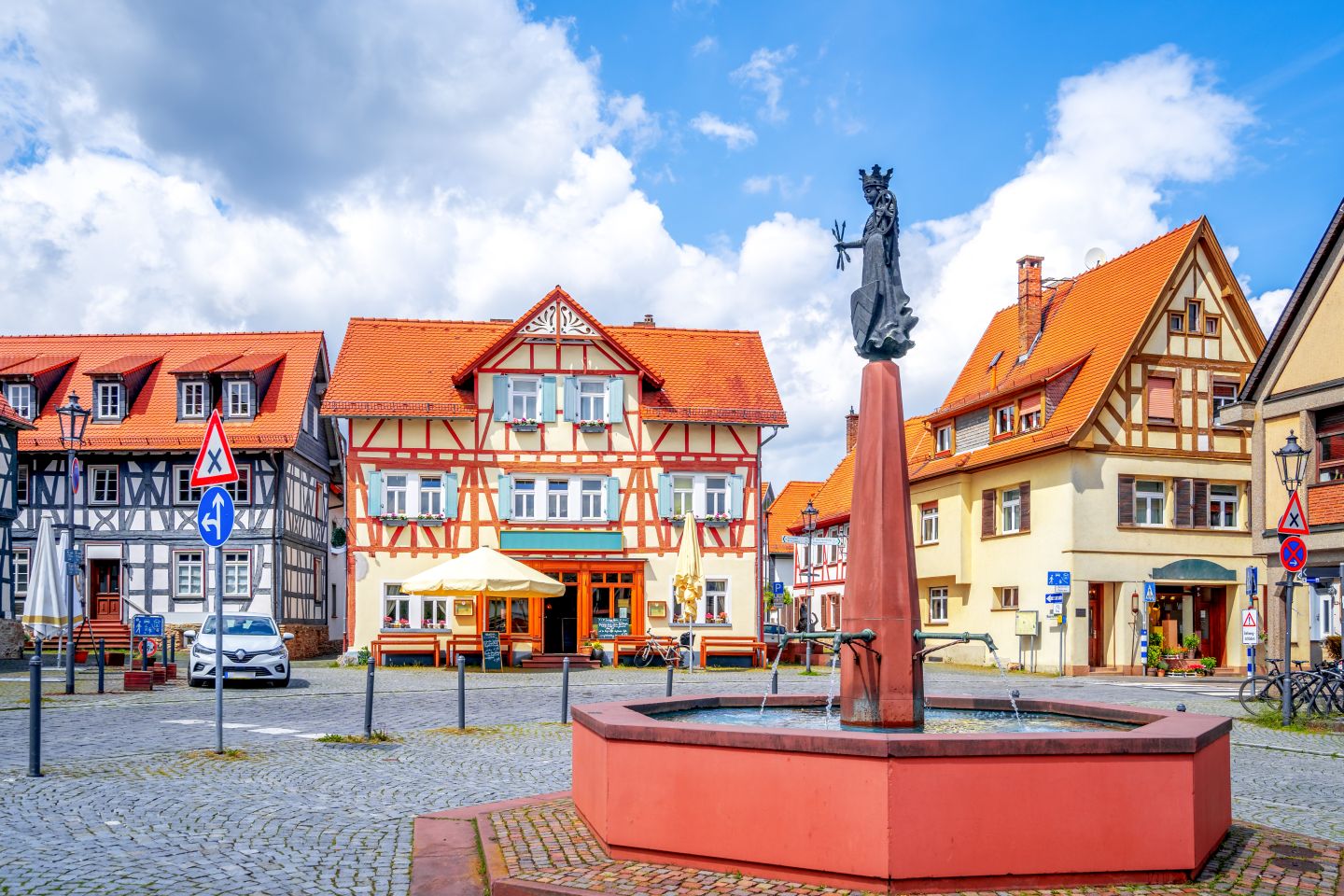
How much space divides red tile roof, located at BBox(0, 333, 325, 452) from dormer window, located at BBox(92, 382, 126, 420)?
0.27m

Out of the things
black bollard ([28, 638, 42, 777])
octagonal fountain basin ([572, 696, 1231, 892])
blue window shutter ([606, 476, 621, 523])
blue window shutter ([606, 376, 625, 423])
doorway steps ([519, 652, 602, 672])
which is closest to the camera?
octagonal fountain basin ([572, 696, 1231, 892])

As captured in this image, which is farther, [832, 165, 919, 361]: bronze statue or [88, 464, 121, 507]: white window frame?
[88, 464, 121, 507]: white window frame

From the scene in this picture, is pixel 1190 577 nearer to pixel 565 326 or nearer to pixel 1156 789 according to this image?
pixel 565 326

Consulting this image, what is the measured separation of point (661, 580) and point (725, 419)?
15.5ft

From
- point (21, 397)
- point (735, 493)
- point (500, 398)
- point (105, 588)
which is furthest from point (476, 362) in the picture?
point (21, 397)

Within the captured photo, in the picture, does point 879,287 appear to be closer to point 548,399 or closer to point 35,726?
point 35,726

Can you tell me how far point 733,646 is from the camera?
35156 millimetres

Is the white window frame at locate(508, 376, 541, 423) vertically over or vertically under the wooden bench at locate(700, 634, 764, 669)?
over

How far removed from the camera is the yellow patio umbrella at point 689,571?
108 ft

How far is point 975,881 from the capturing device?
6.84 metres

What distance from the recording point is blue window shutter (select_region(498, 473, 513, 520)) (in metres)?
35.5

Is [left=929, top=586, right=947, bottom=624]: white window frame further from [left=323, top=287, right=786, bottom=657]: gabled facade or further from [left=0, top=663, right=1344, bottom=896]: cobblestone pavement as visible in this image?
[left=0, top=663, right=1344, bottom=896]: cobblestone pavement

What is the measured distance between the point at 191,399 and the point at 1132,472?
26743mm

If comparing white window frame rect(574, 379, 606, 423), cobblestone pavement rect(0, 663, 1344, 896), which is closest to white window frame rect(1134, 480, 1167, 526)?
cobblestone pavement rect(0, 663, 1344, 896)
